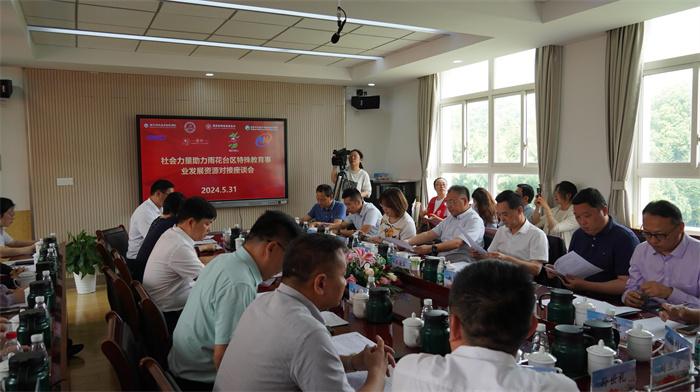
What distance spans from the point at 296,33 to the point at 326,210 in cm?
198

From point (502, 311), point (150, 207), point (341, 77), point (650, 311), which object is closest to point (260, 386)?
point (502, 311)

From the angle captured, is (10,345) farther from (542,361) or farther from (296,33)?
(296,33)

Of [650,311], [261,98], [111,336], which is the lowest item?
[650,311]

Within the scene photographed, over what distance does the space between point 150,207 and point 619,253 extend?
3996 mm

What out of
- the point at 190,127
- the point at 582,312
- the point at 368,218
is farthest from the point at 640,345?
the point at 190,127

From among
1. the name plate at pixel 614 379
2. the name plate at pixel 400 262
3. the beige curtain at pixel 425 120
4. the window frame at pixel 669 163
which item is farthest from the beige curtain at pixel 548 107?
the name plate at pixel 614 379

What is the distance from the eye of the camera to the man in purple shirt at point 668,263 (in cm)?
235

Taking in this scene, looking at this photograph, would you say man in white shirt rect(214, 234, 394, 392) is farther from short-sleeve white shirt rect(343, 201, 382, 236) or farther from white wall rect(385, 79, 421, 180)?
white wall rect(385, 79, 421, 180)

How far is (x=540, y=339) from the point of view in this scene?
6.10 ft

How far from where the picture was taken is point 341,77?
7617 mm

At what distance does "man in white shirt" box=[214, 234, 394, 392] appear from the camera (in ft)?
4.32

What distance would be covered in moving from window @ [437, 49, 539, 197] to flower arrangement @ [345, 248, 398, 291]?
13.2ft

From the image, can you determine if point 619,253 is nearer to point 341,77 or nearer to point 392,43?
point 392,43

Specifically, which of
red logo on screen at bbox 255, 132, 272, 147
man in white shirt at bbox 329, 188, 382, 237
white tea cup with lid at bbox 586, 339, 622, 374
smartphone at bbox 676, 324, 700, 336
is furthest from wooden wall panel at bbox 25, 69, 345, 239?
white tea cup with lid at bbox 586, 339, 622, 374
